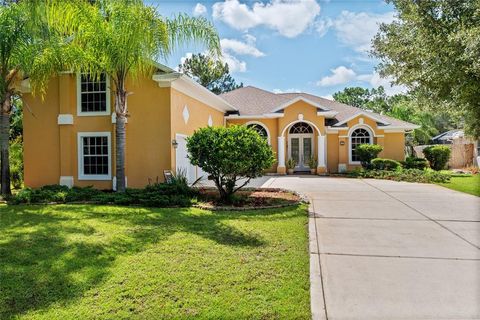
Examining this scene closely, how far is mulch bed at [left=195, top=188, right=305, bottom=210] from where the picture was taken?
9.39m

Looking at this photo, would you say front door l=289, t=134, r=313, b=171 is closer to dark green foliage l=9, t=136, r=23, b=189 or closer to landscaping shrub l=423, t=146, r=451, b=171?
landscaping shrub l=423, t=146, r=451, b=171

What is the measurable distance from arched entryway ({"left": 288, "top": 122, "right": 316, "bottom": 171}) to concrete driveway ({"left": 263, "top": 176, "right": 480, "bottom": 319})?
12834 mm

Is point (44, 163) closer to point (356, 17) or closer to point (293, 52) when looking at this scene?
point (293, 52)

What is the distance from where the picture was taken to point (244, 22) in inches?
551

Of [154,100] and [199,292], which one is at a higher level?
[154,100]

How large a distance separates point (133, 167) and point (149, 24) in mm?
5815

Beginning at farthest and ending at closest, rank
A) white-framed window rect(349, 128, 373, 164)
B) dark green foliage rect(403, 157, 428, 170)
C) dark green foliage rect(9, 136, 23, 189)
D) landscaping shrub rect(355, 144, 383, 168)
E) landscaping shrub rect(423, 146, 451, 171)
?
landscaping shrub rect(423, 146, 451, 171) → white-framed window rect(349, 128, 373, 164) → dark green foliage rect(403, 157, 428, 170) → landscaping shrub rect(355, 144, 383, 168) → dark green foliage rect(9, 136, 23, 189)

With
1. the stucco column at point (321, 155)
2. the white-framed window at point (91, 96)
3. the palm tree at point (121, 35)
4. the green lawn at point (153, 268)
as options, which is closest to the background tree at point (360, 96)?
the stucco column at point (321, 155)

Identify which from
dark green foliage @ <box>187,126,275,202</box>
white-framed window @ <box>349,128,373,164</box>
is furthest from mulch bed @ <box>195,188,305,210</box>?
white-framed window @ <box>349,128,373,164</box>

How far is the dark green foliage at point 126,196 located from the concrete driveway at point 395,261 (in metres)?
4.10

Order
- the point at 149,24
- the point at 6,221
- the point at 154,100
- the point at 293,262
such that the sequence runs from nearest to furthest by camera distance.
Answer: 1. the point at 293,262
2. the point at 6,221
3. the point at 149,24
4. the point at 154,100

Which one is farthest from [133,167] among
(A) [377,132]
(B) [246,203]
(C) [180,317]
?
(A) [377,132]

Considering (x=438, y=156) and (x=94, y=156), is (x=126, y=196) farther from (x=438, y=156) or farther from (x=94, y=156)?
(x=438, y=156)

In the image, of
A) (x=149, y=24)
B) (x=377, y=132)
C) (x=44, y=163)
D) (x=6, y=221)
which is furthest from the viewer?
(x=377, y=132)
